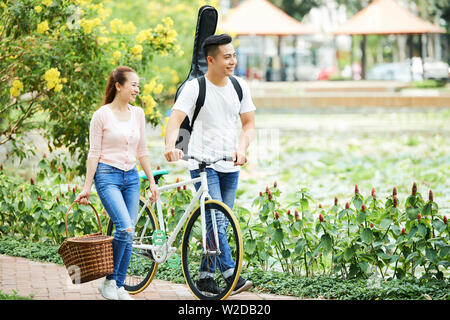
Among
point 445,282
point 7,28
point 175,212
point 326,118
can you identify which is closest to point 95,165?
point 175,212

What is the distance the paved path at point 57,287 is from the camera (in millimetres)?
5055

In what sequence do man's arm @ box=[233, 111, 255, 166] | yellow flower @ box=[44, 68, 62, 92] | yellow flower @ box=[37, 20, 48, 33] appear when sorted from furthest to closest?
1. yellow flower @ box=[37, 20, 48, 33]
2. yellow flower @ box=[44, 68, 62, 92]
3. man's arm @ box=[233, 111, 255, 166]

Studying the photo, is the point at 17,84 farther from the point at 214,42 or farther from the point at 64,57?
the point at 214,42

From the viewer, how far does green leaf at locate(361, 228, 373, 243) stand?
5.36m

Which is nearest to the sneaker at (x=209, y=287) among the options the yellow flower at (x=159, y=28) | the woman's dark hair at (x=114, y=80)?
the woman's dark hair at (x=114, y=80)

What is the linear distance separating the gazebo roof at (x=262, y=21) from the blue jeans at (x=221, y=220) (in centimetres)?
2530

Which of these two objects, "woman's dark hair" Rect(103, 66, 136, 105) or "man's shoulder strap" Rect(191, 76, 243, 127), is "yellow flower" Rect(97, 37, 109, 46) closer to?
"woman's dark hair" Rect(103, 66, 136, 105)

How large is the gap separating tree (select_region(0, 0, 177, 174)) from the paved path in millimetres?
1646

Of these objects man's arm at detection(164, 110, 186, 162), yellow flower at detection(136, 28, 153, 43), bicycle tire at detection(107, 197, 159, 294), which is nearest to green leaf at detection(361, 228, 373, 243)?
bicycle tire at detection(107, 197, 159, 294)

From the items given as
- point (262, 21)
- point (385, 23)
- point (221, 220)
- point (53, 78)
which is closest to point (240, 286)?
point (221, 220)

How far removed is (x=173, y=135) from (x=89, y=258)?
0.91 m

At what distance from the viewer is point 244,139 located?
4.88 meters
